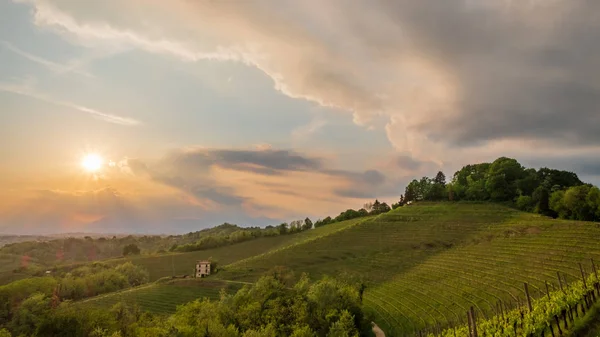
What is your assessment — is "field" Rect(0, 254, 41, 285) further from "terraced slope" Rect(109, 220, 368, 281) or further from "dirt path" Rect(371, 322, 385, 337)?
"dirt path" Rect(371, 322, 385, 337)

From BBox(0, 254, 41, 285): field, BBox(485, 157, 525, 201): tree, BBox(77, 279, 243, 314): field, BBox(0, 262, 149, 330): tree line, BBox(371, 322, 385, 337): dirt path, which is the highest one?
BBox(485, 157, 525, 201): tree

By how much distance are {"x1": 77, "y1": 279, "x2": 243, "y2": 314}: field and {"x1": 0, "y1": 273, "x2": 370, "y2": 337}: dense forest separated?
1993 centimetres

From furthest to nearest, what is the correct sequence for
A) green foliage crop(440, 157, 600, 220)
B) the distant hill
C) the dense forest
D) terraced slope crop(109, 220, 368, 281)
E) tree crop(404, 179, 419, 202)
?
tree crop(404, 179, 419, 202), terraced slope crop(109, 220, 368, 281), green foliage crop(440, 157, 600, 220), the distant hill, the dense forest

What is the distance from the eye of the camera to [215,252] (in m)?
128

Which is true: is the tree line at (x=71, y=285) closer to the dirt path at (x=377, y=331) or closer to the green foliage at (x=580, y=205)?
the dirt path at (x=377, y=331)

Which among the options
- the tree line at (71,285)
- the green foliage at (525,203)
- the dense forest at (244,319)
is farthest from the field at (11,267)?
the green foliage at (525,203)

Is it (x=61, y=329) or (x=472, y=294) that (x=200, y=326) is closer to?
(x=61, y=329)

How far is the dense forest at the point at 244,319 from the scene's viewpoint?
36.2m

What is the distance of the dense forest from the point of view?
119 feet

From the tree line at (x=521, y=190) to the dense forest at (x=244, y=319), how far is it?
63.2m

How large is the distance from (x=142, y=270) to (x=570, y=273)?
102022 mm

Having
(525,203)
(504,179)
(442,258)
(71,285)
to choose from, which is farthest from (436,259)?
(71,285)

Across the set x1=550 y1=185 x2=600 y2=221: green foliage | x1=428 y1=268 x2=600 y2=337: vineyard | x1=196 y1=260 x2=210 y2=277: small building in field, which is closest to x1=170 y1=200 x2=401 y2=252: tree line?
x1=196 y1=260 x2=210 y2=277: small building in field

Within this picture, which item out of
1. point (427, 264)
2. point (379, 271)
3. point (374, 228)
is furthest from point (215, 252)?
point (427, 264)
